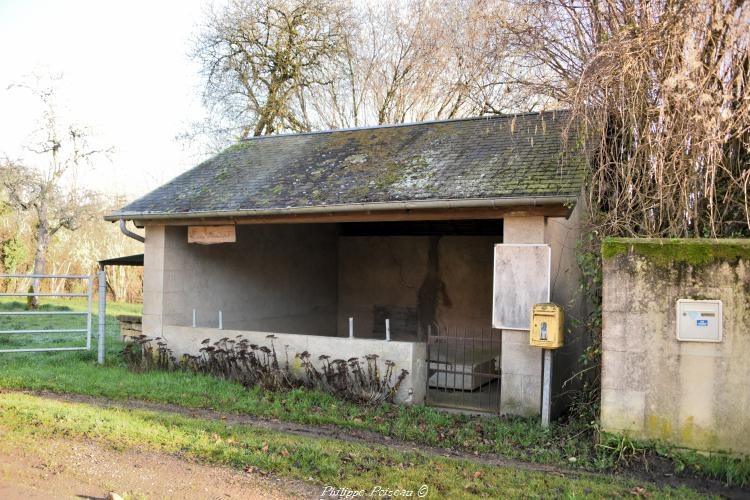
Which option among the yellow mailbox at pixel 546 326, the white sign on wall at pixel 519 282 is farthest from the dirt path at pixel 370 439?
the white sign on wall at pixel 519 282

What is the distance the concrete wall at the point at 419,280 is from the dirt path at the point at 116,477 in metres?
8.25

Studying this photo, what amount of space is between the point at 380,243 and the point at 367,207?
18.7 feet

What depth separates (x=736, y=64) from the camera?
5.59 meters

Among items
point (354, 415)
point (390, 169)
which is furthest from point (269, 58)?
point (354, 415)

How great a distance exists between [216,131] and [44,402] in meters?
16.0

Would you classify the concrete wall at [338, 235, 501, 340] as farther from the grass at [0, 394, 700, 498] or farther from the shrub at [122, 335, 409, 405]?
the grass at [0, 394, 700, 498]

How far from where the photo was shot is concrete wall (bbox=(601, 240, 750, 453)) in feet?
17.4

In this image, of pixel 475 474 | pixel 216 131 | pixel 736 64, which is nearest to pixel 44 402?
pixel 475 474

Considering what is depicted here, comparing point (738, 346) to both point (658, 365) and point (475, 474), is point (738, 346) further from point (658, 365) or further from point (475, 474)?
point (475, 474)

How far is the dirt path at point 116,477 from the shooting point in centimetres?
441

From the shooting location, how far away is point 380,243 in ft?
45.5

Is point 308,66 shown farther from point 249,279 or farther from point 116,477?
point 116,477

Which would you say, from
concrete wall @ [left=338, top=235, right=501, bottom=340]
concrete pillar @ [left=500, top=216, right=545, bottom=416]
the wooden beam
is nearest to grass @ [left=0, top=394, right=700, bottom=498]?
concrete pillar @ [left=500, top=216, right=545, bottom=416]

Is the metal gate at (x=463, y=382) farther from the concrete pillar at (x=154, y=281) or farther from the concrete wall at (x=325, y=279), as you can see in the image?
the concrete pillar at (x=154, y=281)
